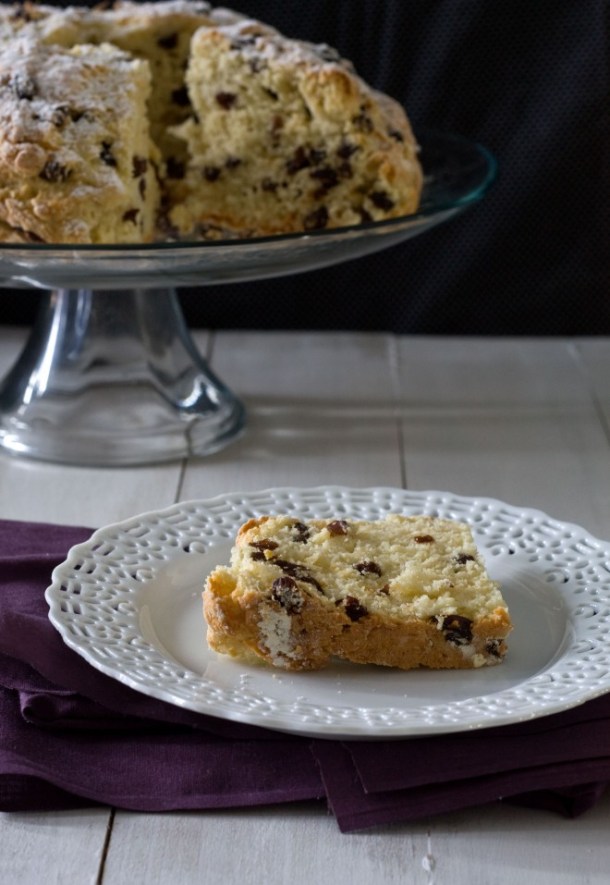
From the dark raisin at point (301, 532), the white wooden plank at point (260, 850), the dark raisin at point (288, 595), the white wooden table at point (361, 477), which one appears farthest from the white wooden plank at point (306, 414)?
the white wooden plank at point (260, 850)

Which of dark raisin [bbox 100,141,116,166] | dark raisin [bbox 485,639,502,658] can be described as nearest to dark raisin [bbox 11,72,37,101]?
dark raisin [bbox 100,141,116,166]

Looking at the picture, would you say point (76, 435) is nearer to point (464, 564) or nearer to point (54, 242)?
point (54, 242)

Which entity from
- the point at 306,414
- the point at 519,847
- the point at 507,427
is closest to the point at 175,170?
the point at 306,414

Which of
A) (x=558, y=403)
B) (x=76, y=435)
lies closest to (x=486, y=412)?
(x=558, y=403)

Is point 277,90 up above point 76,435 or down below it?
above

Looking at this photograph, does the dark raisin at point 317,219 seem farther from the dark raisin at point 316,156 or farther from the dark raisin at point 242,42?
the dark raisin at point 242,42
